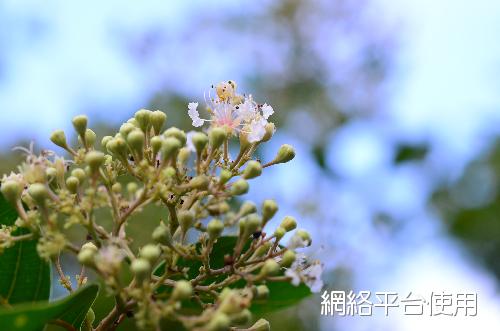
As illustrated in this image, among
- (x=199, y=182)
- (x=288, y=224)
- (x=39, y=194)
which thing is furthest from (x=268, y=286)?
(x=39, y=194)

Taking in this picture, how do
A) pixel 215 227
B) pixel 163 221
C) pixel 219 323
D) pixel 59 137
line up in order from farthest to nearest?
pixel 59 137
pixel 163 221
pixel 215 227
pixel 219 323

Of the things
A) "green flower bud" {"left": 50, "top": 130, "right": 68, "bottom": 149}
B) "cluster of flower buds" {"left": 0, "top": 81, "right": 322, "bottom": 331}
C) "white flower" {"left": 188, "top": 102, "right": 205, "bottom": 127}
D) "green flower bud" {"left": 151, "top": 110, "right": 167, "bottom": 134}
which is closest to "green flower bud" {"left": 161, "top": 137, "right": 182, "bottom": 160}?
"cluster of flower buds" {"left": 0, "top": 81, "right": 322, "bottom": 331}

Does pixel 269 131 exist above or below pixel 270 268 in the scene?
above

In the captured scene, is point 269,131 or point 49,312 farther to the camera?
point 269,131

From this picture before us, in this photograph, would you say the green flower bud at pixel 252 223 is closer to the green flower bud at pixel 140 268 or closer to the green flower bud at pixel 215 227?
the green flower bud at pixel 215 227

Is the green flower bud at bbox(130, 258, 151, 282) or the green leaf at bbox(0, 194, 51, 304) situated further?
the green leaf at bbox(0, 194, 51, 304)

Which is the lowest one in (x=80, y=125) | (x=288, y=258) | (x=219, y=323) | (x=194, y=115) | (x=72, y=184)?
(x=219, y=323)

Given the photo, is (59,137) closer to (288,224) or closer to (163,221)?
(163,221)

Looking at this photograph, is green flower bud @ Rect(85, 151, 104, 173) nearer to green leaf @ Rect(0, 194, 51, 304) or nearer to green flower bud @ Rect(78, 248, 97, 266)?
green flower bud @ Rect(78, 248, 97, 266)
